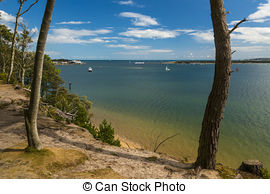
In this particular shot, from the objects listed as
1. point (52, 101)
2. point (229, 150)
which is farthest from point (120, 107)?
point (229, 150)

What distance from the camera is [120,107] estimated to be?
91.5 ft

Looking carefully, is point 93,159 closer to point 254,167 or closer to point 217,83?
point 217,83

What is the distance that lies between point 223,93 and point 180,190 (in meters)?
3.14

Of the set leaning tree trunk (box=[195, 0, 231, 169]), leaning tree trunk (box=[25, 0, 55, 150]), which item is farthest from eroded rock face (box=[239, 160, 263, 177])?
leaning tree trunk (box=[25, 0, 55, 150])

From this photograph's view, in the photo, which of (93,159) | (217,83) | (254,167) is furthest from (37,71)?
(254,167)

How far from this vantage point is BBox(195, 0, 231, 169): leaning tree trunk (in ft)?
16.0

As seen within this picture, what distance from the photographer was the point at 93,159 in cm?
554

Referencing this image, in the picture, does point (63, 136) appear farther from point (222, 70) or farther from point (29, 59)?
point (29, 59)

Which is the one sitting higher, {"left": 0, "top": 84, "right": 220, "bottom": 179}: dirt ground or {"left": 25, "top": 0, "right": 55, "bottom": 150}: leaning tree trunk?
{"left": 25, "top": 0, "right": 55, "bottom": 150}: leaning tree trunk

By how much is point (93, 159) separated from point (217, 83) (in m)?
4.88

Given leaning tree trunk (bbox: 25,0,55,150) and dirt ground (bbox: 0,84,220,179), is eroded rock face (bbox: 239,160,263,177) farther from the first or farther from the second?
leaning tree trunk (bbox: 25,0,55,150)

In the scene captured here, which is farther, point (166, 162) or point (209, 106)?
point (166, 162)

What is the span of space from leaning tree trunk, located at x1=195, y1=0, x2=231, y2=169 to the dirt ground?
84cm

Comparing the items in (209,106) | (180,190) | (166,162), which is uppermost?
(209,106)
